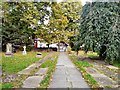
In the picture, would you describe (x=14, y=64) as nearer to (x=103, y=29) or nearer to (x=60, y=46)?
(x=103, y=29)

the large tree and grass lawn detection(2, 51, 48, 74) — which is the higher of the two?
the large tree

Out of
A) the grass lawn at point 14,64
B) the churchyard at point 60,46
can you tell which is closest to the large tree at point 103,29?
the churchyard at point 60,46

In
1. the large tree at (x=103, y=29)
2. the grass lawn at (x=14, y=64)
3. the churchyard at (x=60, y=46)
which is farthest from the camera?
the large tree at (x=103, y=29)

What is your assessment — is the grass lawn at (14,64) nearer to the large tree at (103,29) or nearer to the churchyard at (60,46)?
the churchyard at (60,46)

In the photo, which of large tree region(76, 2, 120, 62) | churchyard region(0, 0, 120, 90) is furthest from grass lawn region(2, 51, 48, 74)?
large tree region(76, 2, 120, 62)

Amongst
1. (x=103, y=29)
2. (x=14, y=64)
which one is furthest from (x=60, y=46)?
(x=14, y=64)

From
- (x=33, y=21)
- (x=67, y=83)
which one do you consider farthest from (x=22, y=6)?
(x=67, y=83)

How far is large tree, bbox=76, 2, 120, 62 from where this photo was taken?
47.5ft

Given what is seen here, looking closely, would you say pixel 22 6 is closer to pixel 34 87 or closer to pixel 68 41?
pixel 68 41

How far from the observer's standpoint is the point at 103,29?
50.1ft

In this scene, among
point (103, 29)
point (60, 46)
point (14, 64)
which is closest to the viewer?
point (14, 64)

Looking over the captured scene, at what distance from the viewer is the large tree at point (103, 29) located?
14477mm

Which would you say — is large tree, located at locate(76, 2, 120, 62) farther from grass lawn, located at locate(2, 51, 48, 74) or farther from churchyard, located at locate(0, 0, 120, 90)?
grass lawn, located at locate(2, 51, 48, 74)

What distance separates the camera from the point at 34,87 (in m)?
6.47
